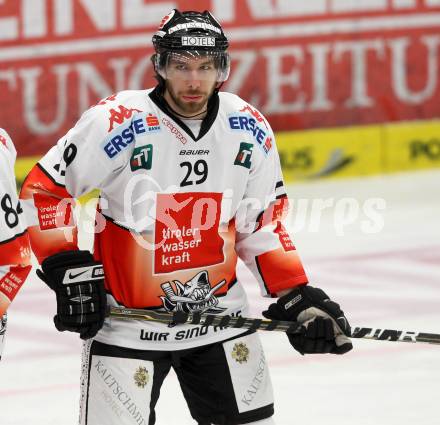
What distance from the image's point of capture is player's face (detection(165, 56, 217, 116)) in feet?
13.4

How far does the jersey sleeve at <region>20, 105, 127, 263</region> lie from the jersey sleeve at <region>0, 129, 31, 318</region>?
16 centimetres

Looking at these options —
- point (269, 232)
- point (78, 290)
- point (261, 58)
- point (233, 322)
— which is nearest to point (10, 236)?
point (78, 290)

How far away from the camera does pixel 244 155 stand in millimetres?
4180

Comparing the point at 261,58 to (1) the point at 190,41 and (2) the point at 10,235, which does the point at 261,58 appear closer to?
(1) the point at 190,41

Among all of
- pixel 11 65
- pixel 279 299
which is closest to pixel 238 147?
pixel 279 299

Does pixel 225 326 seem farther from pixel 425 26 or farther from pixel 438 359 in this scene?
pixel 425 26

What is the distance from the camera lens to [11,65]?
9117 mm

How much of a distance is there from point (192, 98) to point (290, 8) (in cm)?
602

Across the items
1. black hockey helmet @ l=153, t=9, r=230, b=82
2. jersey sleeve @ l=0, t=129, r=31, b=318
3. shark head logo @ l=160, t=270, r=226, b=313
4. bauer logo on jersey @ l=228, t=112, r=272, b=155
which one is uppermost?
black hockey helmet @ l=153, t=9, r=230, b=82

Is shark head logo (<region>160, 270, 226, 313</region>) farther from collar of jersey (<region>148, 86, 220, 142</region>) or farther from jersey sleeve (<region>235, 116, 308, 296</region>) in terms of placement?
collar of jersey (<region>148, 86, 220, 142</region>)

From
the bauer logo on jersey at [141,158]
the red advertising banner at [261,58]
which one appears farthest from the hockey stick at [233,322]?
the red advertising banner at [261,58]

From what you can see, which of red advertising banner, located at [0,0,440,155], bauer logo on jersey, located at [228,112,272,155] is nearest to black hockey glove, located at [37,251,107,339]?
bauer logo on jersey, located at [228,112,272,155]

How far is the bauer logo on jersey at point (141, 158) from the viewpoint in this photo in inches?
159

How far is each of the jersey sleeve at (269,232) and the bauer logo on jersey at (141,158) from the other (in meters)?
0.35
